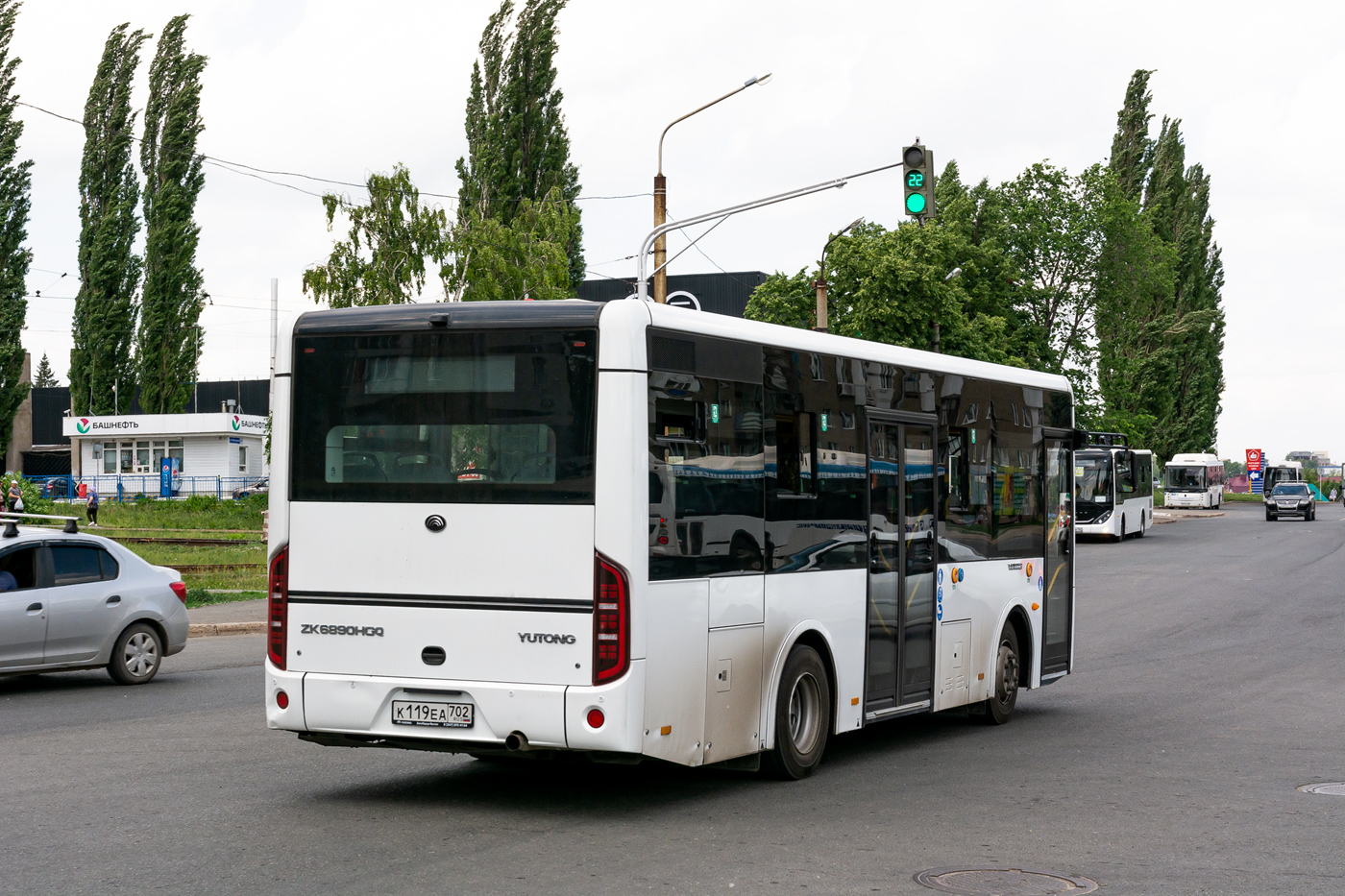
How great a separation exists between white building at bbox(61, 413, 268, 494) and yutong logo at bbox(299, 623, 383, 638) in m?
71.8

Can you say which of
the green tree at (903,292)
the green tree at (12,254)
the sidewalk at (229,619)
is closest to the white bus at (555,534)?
the sidewalk at (229,619)

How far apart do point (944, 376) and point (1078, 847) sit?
4566 mm

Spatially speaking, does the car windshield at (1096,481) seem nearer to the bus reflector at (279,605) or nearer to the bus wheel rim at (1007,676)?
the bus wheel rim at (1007,676)

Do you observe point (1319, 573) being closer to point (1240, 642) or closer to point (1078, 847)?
point (1240, 642)

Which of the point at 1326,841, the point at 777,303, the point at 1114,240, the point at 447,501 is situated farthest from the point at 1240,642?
the point at 1114,240

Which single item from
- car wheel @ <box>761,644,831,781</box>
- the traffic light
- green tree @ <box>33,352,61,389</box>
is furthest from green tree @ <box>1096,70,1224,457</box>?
green tree @ <box>33,352,61,389</box>

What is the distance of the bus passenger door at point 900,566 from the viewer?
10344 mm

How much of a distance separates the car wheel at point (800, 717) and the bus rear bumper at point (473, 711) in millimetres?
1640

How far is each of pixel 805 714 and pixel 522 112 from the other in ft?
136

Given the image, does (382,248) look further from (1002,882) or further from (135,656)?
(1002,882)

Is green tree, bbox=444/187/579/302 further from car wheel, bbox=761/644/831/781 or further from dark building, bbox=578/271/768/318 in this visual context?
dark building, bbox=578/271/768/318

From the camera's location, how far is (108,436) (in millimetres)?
78000

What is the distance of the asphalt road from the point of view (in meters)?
6.82

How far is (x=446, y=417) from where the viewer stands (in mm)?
8211
